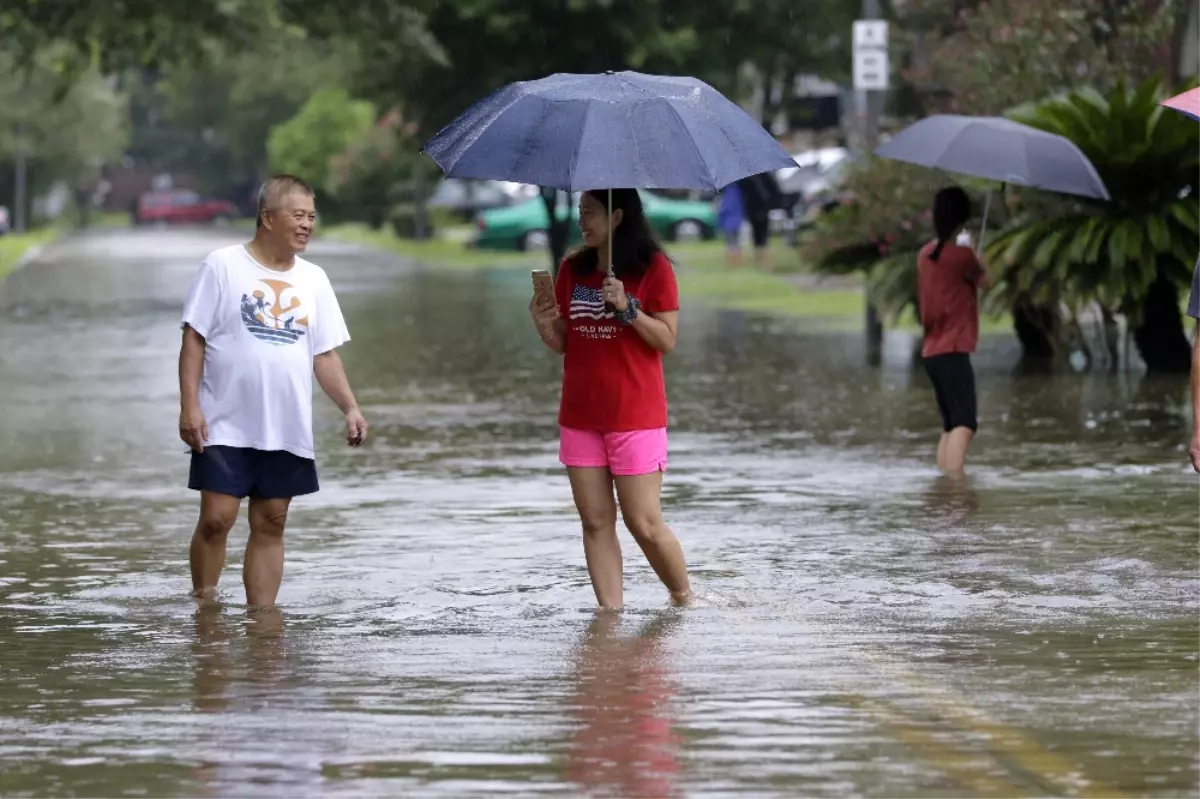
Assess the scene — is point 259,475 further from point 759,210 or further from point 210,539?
point 759,210

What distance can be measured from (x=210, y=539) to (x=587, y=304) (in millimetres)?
1639

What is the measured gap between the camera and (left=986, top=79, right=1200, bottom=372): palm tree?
18938mm

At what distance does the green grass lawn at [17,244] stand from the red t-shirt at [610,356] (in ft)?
119

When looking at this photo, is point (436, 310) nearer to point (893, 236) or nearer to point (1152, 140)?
point (893, 236)

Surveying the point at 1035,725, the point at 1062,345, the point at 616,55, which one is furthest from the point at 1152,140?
the point at 616,55

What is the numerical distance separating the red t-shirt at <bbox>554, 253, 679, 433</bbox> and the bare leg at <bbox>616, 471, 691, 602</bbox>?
196 millimetres

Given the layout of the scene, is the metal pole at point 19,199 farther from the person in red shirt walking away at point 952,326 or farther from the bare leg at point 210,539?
the bare leg at point 210,539

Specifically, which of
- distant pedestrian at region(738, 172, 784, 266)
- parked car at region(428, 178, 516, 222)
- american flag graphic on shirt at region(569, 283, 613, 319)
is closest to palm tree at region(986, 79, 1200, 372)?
american flag graphic on shirt at region(569, 283, 613, 319)

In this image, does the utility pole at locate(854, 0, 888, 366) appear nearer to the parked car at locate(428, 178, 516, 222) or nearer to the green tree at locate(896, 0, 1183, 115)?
the green tree at locate(896, 0, 1183, 115)

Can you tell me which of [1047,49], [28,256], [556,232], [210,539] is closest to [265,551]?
[210,539]

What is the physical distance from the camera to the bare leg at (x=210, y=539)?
9.12 metres

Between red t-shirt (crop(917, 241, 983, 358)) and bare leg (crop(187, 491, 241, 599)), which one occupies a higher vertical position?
red t-shirt (crop(917, 241, 983, 358))

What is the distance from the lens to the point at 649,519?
9.03 m

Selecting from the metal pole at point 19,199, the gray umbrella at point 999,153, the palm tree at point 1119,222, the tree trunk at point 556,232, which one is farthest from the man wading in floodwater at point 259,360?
the metal pole at point 19,199
